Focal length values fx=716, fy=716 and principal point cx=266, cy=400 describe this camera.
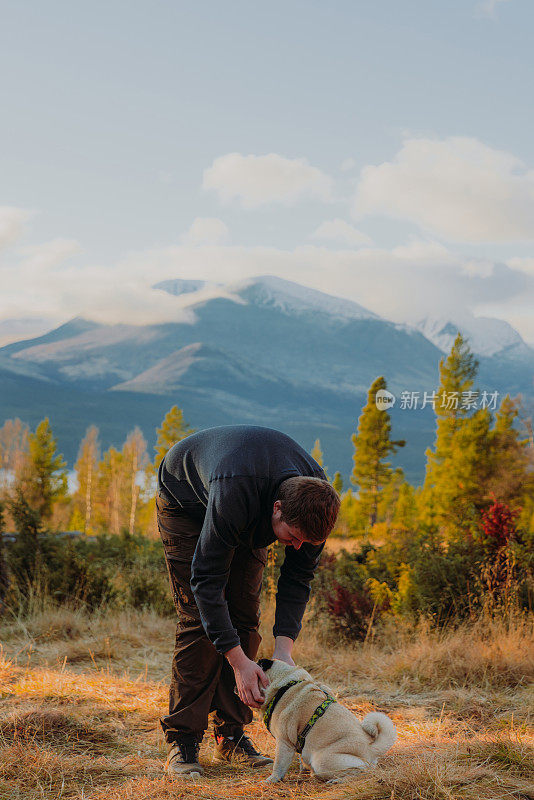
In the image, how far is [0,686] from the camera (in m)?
5.03

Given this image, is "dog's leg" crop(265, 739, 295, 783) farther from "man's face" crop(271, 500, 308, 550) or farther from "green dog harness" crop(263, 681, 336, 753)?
"man's face" crop(271, 500, 308, 550)

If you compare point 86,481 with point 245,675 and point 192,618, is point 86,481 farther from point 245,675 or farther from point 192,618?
point 245,675

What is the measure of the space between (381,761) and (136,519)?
62.5m

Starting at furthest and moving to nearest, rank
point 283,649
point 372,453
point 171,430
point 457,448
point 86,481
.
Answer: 1. point 86,481
2. point 171,430
3. point 372,453
4. point 457,448
5. point 283,649

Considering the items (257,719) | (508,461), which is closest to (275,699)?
(257,719)

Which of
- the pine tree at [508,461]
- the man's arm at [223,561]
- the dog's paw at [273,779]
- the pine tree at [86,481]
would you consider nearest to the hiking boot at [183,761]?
the dog's paw at [273,779]

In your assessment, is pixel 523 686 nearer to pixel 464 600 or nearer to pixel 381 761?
pixel 464 600

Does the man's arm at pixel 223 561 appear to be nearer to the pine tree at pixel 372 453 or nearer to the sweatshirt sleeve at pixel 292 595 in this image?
the sweatshirt sleeve at pixel 292 595

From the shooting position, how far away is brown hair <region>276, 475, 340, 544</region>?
2.79 meters

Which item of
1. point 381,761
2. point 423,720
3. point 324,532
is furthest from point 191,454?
point 423,720

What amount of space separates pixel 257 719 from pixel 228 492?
2258 millimetres

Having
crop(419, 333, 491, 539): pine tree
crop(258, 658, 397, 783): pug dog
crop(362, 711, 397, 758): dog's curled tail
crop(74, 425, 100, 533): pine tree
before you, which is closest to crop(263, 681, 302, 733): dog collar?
crop(258, 658, 397, 783): pug dog

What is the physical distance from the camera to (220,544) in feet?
9.89

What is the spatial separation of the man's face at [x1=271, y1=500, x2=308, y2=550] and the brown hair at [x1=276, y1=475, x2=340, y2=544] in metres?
0.03
